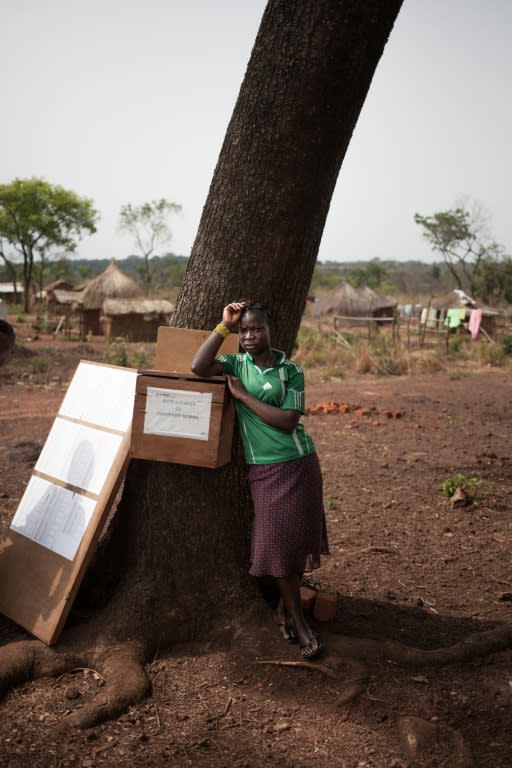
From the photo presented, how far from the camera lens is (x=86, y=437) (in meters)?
3.28

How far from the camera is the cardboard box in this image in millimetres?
2670

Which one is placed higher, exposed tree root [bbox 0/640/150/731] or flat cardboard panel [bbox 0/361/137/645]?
flat cardboard panel [bbox 0/361/137/645]

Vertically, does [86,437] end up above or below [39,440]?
above

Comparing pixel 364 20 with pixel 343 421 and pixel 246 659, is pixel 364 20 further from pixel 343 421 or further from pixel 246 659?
pixel 343 421

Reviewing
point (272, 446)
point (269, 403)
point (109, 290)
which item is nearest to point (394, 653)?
point (272, 446)

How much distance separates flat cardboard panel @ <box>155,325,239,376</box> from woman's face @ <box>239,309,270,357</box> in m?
0.20

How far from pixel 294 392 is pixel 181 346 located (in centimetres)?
56

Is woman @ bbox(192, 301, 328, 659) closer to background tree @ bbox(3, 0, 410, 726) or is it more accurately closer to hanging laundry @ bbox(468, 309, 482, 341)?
background tree @ bbox(3, 0, 410, 726)

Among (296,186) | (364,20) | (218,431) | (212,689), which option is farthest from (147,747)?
(364,20)

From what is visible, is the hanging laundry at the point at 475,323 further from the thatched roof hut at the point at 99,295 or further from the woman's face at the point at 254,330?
the woman's face at the point at 254,330

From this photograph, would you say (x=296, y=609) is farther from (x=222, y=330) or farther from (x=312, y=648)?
(x=222, y=330)

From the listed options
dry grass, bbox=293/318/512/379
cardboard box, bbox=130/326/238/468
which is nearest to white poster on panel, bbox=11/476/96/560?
cardboard box, bbox=130/326/238/468

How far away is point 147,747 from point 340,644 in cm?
93

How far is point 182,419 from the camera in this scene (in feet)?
8.82
